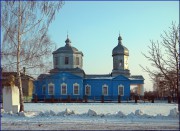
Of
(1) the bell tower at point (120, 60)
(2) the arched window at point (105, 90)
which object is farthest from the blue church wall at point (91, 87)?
(1) the bell tower at point (120, 60)

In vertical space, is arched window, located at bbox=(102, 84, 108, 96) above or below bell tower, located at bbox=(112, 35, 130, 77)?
below

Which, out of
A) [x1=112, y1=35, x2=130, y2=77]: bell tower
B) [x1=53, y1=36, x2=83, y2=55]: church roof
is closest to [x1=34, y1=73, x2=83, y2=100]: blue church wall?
[x1=53, y1=36, x2=83, y2=55]: church roof

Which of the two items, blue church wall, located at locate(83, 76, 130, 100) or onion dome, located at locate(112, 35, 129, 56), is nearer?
blue church wall, located at locate(83, 76, 130, 100)

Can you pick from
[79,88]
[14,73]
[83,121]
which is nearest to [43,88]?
[79,88]

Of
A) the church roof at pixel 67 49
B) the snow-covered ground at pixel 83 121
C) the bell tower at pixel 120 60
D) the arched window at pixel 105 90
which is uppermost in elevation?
the church roof at pixel 67 49

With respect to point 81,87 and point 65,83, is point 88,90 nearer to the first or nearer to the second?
point 81,87

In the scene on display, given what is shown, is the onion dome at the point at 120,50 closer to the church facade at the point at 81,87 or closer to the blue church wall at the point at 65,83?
the church facade at the point at 81,87

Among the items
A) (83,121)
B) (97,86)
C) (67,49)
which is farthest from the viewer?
(67,49)

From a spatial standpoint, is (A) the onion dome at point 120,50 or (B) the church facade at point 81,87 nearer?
(B) the church facade at point 81,87

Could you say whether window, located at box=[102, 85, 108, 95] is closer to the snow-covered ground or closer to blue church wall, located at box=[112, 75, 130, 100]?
blue church wall, located at box=[112, 75, 130, 100]

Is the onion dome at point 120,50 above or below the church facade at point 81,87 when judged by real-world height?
above

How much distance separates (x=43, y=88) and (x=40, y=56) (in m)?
30.4

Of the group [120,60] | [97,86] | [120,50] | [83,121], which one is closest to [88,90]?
[97,86]

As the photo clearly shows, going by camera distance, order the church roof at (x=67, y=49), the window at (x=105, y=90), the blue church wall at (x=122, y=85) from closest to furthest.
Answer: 1. the blue church wall at (x=122, y=85)
2. the window at (x=105, y=90)
3. the church roof at (x=67, y=49)
